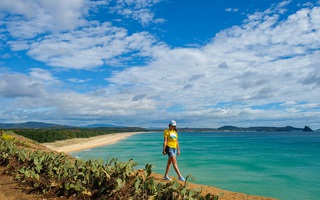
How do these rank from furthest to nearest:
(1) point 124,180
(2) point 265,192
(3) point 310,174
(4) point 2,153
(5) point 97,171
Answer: (3) point 310,174
(2) point 265,192
(4) point 2,153
(5) point 97,171
(1) point 124,180

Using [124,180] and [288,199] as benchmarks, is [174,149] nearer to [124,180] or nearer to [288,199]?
[124,180]

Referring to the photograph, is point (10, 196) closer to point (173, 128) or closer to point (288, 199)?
point (173, 128)

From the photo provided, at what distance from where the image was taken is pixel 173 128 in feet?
29.8

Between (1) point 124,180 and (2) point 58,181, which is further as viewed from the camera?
(2) point 58,181

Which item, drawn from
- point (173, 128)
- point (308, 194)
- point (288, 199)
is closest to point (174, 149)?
point (173, 128)

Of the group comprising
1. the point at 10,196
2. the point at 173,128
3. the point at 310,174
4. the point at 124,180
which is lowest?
the point at 310,174

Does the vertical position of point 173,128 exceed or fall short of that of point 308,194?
it exceeds it

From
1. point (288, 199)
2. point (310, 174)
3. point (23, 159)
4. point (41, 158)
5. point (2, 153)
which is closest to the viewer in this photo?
point (41, 158)

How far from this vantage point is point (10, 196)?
701 cm

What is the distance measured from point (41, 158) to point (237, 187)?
511 inches

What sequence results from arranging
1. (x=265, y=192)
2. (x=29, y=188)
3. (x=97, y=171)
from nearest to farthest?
(x=97, y=171) → (x=29, y=188) → (x=265, y=192)

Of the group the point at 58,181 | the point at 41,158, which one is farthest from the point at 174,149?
the point at 41,158

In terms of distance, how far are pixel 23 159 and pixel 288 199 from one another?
13.7 m

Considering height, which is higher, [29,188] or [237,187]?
[29,188]
